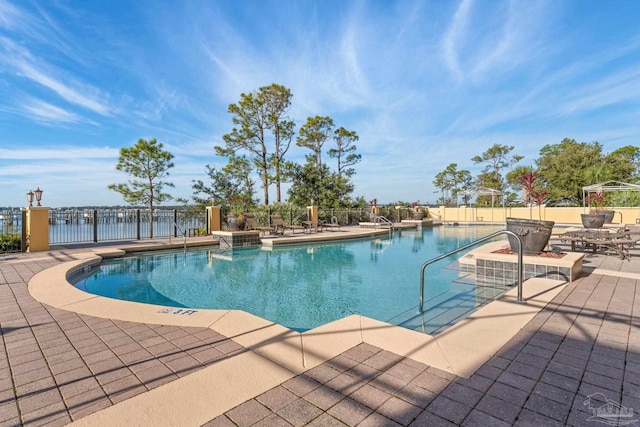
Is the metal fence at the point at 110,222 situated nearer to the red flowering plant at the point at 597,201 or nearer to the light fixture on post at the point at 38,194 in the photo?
the light fixture on post at the point at 38,194

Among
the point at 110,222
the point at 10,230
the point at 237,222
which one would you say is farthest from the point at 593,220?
the point at 10,230

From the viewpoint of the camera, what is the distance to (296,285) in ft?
19.6

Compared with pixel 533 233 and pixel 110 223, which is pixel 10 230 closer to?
pixel 110 223

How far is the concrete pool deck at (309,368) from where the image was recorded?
167 centimetres

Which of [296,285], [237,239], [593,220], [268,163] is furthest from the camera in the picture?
[268,163]

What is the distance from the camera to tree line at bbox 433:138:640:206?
78.1 ft

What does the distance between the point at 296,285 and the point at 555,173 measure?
30158mm

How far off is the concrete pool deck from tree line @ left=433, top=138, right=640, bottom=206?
20.4m

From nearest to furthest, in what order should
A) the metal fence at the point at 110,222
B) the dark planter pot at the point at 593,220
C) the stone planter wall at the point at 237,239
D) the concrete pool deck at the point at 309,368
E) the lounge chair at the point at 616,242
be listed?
the concrete pool deck at the point at 309,368 < the lounge chair at the point at 616,242 < the metal fence at the point at 110,222 < the dark planter pot at the point at 593,220 < the stone planter wall at the point at 237,239

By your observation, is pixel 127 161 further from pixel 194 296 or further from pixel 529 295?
pixel 529 295

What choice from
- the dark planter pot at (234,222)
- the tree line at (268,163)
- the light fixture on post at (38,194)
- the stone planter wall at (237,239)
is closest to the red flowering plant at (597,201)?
the tree line at (268,163)

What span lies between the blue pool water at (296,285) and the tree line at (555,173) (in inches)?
679

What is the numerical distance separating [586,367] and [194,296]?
505cm

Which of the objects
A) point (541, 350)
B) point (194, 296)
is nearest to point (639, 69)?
point (541, 350)
